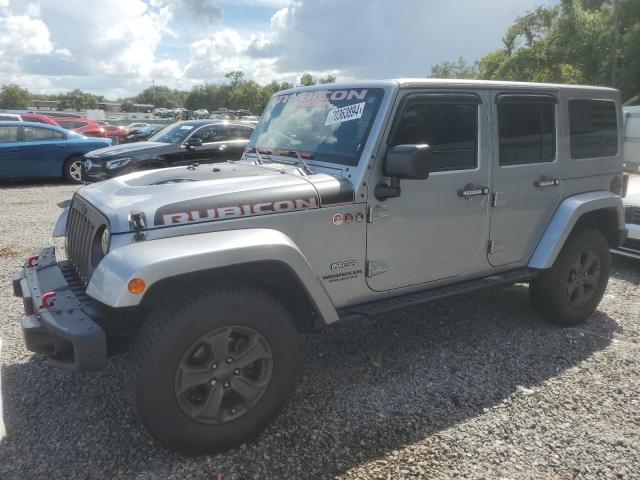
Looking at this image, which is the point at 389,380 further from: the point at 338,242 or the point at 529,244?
the point at 529,244

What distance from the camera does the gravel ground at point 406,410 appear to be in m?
2.72

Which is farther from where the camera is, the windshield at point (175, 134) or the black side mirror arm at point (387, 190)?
the windshield at point (175, 134)

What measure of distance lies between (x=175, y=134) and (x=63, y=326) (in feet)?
29.0

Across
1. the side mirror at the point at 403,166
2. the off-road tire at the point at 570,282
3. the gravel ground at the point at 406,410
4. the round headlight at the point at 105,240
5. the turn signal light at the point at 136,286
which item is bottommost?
the gravel ground at the point at 406,410

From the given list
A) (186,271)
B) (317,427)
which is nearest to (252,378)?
(317,427)

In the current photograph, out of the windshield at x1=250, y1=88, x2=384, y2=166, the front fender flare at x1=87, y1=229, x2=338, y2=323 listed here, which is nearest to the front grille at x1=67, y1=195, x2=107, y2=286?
the front fender flare at x1=87, y1=229, x2=338, y2=323

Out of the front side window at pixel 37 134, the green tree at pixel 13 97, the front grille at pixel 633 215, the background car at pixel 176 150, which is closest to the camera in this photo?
the front grille at pixel 633 215

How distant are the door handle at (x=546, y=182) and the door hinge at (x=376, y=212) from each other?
1.48 m

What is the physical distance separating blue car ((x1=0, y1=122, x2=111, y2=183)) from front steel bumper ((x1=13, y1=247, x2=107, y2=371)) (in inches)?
394

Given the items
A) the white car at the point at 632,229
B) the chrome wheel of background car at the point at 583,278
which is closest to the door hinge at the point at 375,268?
the chrome wheel of background car at the point at 583,278

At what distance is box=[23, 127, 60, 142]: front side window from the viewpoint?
11786 mm

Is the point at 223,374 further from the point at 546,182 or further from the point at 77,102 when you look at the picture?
the point at 77,102

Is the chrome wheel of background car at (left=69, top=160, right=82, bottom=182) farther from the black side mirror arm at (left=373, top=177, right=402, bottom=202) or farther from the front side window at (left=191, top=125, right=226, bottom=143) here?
the black side mirror arm at (left=373, top=177, right=402, bottom=202)

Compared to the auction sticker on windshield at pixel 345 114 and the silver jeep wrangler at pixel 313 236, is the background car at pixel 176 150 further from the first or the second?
the silver jeep wrangler at pixel 313 236
